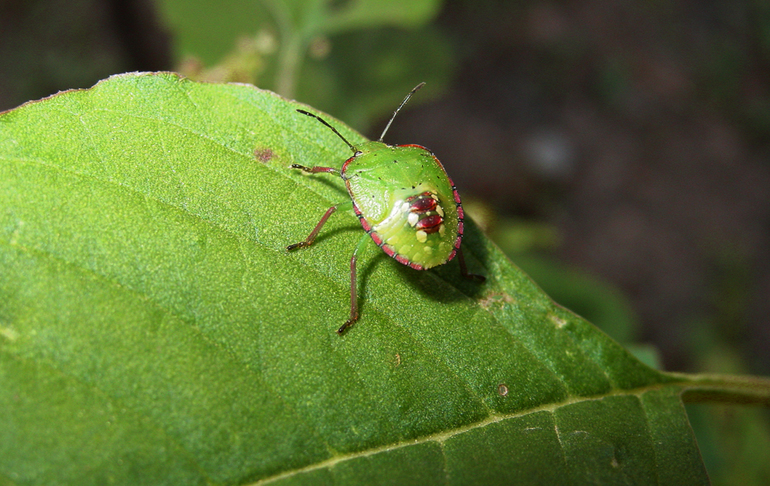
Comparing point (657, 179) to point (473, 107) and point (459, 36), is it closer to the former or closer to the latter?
point (473, 107)

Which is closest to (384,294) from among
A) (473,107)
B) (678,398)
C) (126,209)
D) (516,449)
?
(516,449)

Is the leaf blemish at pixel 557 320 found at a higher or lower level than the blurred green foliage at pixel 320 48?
lower

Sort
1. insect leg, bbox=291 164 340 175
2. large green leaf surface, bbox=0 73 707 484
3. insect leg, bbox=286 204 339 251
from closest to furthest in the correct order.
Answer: large green leaf surface, bbox=0 73 707 484 → insect leg, bbox=286 204 339 251 → insect leg, bbox=291 164 340 175

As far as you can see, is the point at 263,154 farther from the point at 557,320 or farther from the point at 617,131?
the point at 617,131

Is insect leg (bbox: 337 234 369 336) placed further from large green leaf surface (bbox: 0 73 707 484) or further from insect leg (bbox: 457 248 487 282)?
insect leg (bbox: 457 248 487 282)

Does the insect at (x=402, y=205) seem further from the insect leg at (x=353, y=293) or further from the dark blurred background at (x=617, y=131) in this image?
the dark blurred background at (x=617, y=131)

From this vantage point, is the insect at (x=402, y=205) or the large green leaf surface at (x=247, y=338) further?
the insect at (x=402, y=205)

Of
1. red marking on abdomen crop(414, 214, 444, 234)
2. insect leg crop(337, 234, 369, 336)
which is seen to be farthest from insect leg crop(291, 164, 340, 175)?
red marking on abdomen crop(414, 214, 444, 234)

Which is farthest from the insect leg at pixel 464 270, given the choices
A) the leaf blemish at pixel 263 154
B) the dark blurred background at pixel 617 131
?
the dark blurred background at pixel 617 131
